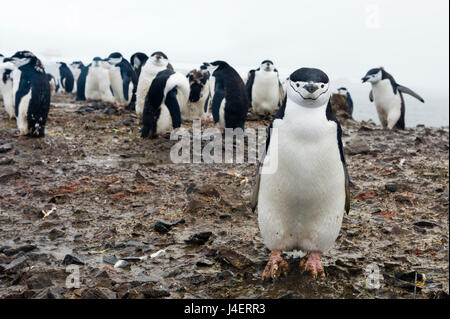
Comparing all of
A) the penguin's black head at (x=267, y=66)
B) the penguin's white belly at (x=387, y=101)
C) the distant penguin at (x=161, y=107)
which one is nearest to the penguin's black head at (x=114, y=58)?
the penguin's black head at (x=267, y=66)

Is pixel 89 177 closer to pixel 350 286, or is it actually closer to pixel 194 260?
pixel 194 260

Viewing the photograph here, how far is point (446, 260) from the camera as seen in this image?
3.20m

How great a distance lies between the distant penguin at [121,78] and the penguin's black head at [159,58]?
241 centimetres

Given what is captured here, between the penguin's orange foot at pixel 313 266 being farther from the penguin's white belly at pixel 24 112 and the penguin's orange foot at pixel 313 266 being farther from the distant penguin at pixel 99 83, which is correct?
the distant penguin at pixel 99 83

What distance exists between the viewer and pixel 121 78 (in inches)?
481

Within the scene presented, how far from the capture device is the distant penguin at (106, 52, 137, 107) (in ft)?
38.8

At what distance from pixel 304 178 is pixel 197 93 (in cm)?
705

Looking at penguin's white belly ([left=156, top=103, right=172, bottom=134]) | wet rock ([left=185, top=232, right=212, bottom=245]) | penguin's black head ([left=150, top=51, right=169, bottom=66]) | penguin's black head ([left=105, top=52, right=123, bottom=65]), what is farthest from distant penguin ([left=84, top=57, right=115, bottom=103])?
wet rock ([left=185, top=232, right=212, bottom=245])

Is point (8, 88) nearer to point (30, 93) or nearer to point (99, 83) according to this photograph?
point (30, 93)

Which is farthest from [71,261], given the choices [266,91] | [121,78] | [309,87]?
[121,78]

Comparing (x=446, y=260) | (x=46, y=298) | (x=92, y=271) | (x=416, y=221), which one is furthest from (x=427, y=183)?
(x=46, y=298)

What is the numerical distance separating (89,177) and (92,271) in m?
2.60

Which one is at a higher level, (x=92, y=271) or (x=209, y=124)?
(x=209, y=124)

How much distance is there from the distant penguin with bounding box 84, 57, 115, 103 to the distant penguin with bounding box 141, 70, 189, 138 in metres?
5.95
